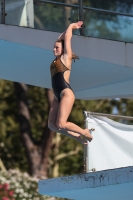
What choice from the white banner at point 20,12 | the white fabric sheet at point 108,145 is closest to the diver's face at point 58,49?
the white fabric sheet at point 108,145

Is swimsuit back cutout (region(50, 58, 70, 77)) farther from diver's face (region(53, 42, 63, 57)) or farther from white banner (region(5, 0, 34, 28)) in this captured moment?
white banner (region(5, 0, 34, 28))

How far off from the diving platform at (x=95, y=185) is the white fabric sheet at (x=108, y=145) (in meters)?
0.52

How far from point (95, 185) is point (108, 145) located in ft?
5.26

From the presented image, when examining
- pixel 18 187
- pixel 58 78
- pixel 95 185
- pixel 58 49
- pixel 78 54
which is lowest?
pixel 95 185

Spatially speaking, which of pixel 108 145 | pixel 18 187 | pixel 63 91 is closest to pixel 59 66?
pixel 63 91

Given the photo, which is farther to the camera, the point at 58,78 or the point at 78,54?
the point at 78,54

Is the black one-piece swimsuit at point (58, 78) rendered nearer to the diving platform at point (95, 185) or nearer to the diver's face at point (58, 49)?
the diver's face at point (58, 49)

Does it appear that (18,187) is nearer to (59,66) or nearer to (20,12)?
(20,12)

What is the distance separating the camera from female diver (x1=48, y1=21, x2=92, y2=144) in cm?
813

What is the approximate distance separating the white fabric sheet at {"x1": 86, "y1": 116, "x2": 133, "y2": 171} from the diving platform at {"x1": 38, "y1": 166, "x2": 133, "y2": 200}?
0.52 metres

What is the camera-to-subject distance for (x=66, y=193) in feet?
32.2

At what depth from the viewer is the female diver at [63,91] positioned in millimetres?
8133

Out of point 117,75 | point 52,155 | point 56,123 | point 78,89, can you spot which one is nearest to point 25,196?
point 78,89

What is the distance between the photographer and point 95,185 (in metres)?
8.67
